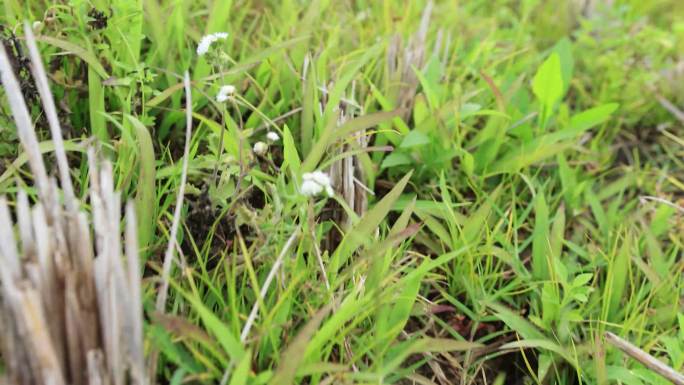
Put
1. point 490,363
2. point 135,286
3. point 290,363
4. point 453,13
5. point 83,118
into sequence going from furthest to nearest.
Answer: point 453,13 < point 83,118 < point 490,363 < point 290,363 < point 135,286

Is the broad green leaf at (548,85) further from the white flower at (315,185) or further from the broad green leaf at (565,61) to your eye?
the white flower at (315,185)

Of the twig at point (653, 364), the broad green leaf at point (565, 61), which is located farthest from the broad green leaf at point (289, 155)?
the broad green leaf at point (565, 61)

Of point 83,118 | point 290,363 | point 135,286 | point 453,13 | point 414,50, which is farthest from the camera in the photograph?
point 453,13

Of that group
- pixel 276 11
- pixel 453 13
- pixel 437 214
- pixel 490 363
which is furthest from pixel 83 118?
pixel 453 13

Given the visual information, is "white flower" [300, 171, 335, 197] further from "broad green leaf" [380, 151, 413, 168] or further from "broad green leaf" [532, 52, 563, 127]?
"broad green leaf" [532, 52, 563, 127]

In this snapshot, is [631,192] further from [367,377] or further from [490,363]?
[367,377]

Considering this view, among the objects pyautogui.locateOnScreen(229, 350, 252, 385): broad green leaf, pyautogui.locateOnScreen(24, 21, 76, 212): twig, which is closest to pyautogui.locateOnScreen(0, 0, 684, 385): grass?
pyautogui.locateOnScreen(229, 350, 252, 385): broad green leaf
